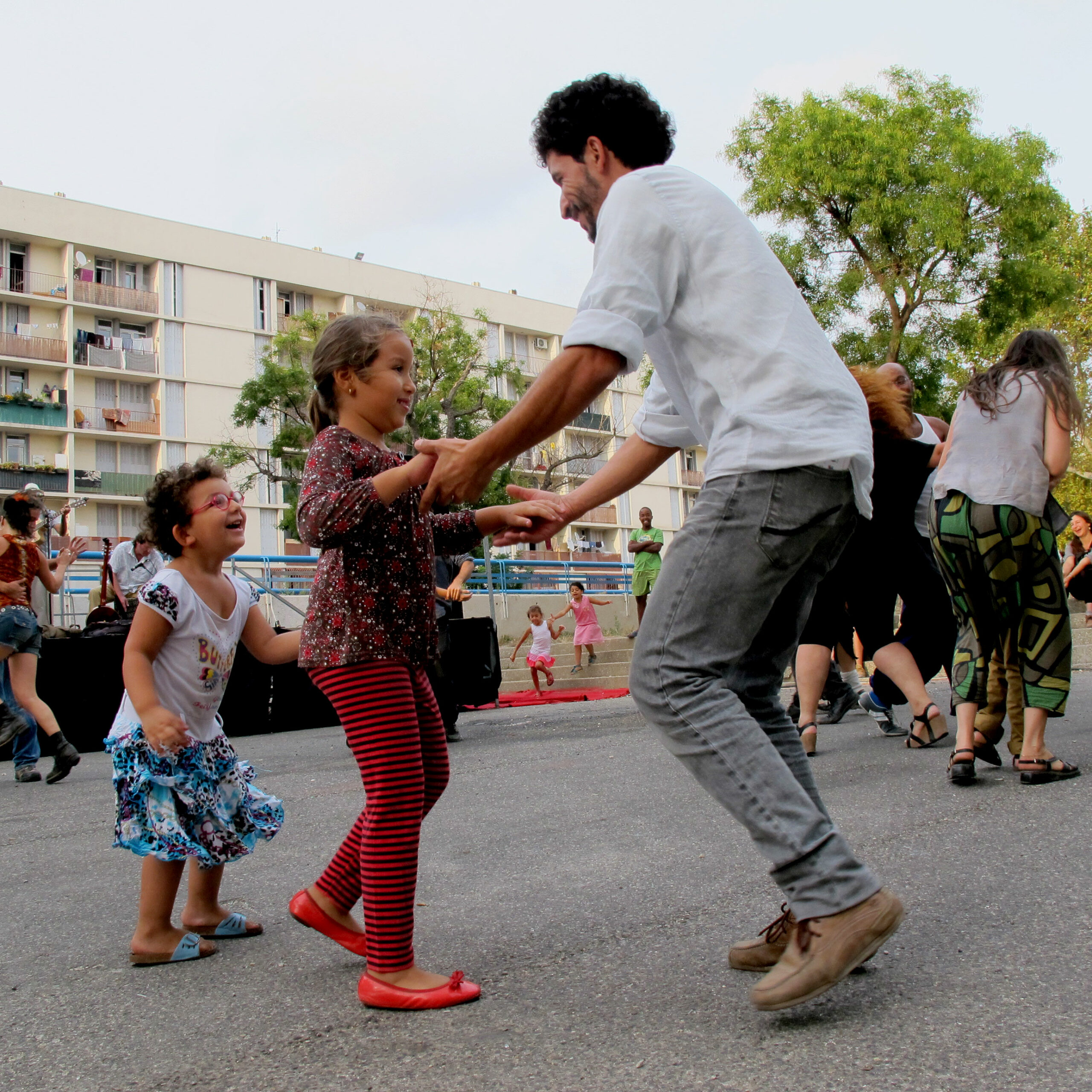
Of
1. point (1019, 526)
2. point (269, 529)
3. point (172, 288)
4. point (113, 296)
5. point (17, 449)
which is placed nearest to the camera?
point (1019, 526)

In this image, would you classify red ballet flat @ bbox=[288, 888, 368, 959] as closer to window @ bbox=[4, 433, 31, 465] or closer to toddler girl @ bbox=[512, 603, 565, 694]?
toddler girl @ bbox=[512, 603, 565, 694]

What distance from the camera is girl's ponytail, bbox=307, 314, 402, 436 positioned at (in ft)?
9.08

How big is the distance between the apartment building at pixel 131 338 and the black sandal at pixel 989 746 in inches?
1476

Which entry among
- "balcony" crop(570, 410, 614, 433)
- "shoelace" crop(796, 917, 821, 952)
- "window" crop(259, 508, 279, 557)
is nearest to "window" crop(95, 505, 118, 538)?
"window" crop(259, 508, 279, 557)

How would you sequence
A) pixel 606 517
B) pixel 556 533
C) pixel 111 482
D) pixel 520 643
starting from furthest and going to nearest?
pixel 606 517 < pixel 111 482 < pixel 520 643 < pixel 556 533

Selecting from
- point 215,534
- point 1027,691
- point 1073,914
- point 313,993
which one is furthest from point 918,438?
point 313,993

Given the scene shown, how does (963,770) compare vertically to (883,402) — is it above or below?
below

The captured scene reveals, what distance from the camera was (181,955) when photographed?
2.88m

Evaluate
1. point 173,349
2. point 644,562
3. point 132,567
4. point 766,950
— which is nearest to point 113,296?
point 173,349

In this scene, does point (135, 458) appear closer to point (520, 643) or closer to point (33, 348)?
point (33, 348)

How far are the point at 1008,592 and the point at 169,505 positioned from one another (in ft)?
11.4

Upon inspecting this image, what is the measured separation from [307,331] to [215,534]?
3626 cm

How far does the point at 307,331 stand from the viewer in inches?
1496

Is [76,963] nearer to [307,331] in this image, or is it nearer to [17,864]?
[17,864]
